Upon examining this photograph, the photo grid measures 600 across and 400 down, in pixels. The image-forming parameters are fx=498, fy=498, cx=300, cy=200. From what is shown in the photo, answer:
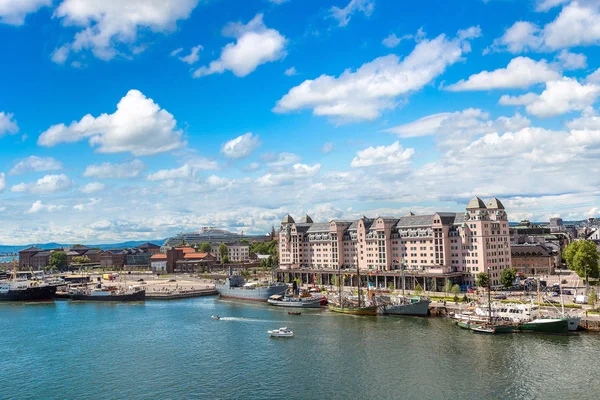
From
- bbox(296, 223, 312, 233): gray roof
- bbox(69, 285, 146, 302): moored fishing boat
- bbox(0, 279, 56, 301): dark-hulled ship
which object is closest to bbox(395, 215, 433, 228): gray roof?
bbox(296, 223, 312, 233): gray roof

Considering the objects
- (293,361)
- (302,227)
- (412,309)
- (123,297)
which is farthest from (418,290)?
(123,297)

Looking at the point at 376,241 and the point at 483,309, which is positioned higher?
the point at 376,241

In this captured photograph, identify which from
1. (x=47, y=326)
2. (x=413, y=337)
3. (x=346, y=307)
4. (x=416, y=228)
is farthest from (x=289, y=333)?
(x=416, y=228)

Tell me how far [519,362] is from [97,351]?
191 feet

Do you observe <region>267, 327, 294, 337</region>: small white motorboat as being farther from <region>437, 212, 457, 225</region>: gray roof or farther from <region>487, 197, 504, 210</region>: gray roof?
<region>487, 197, 504, 210</region>: gray roof

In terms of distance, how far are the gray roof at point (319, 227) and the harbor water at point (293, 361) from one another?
7279 centimetres

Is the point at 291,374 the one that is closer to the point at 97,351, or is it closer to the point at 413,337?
the point at 413,337

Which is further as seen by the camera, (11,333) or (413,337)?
(11,333)

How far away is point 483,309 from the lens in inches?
3310

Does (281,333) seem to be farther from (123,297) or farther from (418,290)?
(123,297)

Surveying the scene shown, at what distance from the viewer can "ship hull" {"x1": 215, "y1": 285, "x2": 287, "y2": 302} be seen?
13112 cm

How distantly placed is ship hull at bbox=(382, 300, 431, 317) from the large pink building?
23.9m

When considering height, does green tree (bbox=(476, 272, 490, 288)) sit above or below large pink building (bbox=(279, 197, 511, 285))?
below

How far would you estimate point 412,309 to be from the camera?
96.6 metres
